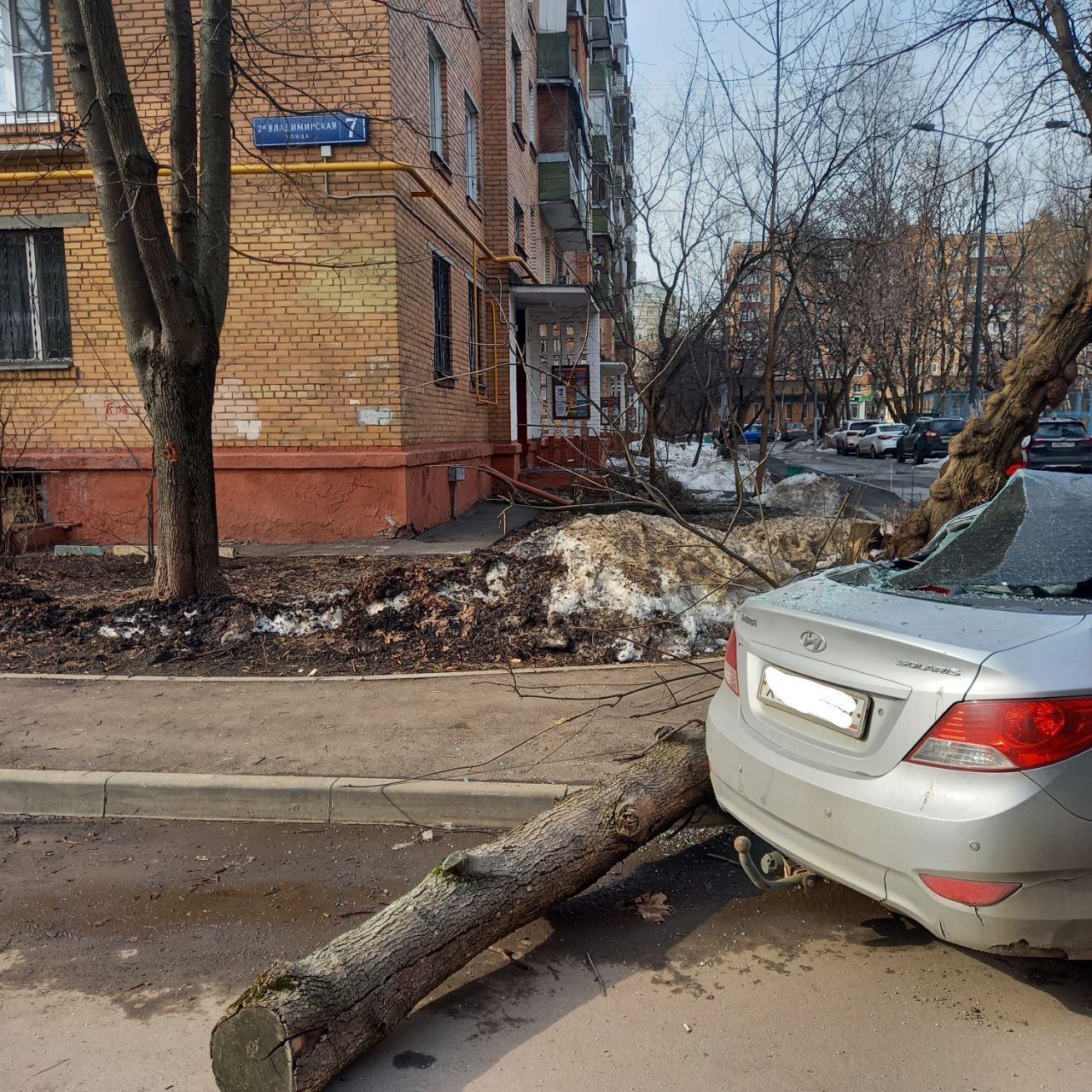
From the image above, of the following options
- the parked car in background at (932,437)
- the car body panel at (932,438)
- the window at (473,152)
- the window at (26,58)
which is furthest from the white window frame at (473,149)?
the car body panel at (932,438)

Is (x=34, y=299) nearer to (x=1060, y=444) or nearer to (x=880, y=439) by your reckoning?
(x=1060, y=444)

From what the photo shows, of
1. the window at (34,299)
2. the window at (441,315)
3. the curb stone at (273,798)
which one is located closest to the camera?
the curb stone at (273,798)

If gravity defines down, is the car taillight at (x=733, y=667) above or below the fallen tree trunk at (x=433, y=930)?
above

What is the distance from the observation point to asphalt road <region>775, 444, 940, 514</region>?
48.6ft

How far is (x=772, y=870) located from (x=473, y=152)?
1537 centimetres

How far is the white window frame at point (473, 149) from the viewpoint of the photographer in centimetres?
1575

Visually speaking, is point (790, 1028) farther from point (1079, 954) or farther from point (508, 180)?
point (508, 180)

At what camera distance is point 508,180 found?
55.9ft

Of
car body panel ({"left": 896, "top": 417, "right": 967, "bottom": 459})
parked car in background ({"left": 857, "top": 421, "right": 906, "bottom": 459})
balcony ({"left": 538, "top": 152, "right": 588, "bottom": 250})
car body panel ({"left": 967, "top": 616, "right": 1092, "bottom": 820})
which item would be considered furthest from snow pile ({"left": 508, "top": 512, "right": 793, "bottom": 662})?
parked car in background ({"left": 857, "top": 421, "right": 906, "bottom": 459})

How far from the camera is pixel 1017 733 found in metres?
2.51

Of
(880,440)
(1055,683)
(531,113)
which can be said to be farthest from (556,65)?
(880,440)

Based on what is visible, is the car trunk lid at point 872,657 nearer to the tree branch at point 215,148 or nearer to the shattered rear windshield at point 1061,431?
the tree branch at point 215,148

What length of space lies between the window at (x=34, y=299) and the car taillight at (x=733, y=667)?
10.5m

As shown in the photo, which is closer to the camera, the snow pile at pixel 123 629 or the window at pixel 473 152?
the snow pile at pixel 123 629
